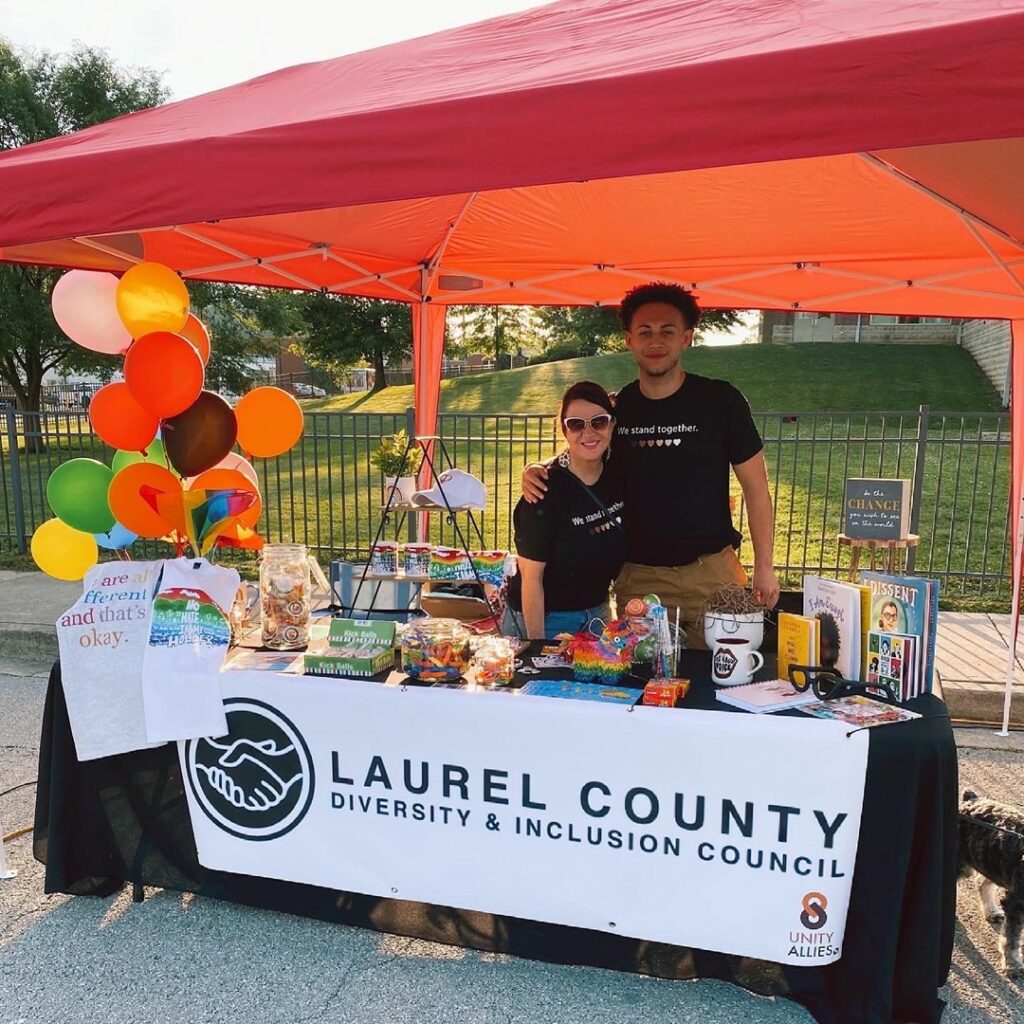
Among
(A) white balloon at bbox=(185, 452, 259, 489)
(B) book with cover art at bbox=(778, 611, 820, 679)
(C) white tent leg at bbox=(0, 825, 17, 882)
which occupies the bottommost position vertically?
(C) white tent leg at bbox=(0, 825, 17, 882)

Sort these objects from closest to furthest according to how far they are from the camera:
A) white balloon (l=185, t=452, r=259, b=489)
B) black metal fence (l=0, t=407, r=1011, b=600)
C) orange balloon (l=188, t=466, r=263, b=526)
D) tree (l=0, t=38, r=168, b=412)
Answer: orange balloon (l=188, t=466, r=263, b=526), white balloon (l=185, t=452, r=259, b=489), black metal fence (l=0, t=407, r=1011, b=600), tree (l=0, t=38, r=168, b=412)

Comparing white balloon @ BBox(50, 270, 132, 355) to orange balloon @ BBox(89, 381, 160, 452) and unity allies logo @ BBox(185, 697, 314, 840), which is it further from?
unity allies logo @ BBox(185, 697, 314, 840)

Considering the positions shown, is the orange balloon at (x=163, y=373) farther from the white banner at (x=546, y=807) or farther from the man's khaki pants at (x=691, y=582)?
the man's khaki pants at (x=691, y=582)

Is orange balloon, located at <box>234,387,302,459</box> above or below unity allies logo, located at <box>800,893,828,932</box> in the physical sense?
above

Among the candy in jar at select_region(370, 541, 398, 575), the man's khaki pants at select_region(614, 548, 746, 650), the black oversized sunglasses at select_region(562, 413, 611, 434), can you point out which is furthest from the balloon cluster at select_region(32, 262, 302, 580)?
the man's khaki pants at select_region(614, 548, 746, 650)

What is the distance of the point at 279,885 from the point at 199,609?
2.83 feet

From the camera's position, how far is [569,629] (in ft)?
9.55

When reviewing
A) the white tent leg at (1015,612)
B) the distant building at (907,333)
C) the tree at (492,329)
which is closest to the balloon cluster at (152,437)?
the white tent leg at (1015,612)

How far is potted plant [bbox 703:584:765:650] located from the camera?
7.73ft

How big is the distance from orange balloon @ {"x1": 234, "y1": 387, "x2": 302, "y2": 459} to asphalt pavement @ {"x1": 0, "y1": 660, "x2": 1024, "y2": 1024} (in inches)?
60.4

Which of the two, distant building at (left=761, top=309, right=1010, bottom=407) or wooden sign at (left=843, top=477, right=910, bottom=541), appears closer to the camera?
wooden sign at (left=843, top=477, right=910, bottom=541)

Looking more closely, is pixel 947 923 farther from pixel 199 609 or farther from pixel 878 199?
pixel 878 199

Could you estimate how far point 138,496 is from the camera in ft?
8.45

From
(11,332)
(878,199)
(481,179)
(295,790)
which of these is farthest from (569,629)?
(11,332)
